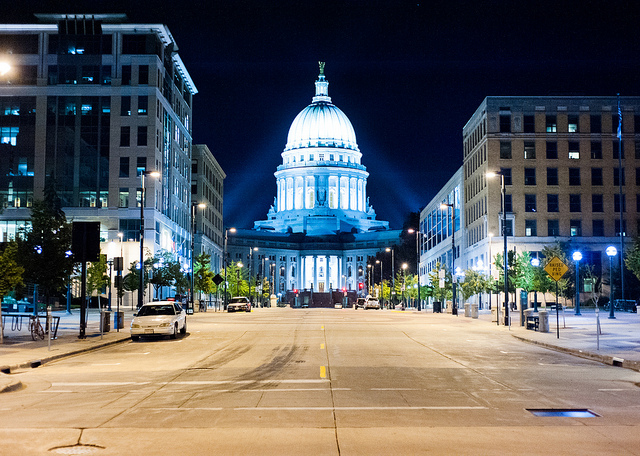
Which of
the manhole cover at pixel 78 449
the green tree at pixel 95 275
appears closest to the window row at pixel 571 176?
the green tree at pixel 95 275

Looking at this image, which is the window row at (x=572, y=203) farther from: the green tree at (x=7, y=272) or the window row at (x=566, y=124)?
the green tree at (x=7, y=272)

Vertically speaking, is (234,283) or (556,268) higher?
(556,268)

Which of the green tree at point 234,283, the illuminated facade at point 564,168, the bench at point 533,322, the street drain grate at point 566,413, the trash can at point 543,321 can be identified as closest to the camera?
the street drain grate at point 566,413

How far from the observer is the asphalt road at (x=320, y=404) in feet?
33.4

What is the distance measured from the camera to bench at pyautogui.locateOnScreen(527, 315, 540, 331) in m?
38.6

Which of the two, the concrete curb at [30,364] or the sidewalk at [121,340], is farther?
Answer: the sidewalk at [121,340]

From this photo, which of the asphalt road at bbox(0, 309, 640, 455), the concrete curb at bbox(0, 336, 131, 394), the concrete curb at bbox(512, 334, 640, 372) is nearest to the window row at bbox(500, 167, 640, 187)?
the concrete curb at bbox(512, 334, 640, 372)

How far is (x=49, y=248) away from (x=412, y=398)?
36.8 meters

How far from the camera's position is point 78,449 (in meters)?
9.88

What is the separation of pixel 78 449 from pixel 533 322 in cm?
3227

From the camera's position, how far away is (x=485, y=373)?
19.1 metres

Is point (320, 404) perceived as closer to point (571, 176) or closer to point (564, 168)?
point (564, 168)

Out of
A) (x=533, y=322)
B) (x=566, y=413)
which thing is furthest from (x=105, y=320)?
(x=566, y=413)

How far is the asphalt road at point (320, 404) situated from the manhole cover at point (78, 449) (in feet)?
0.08
